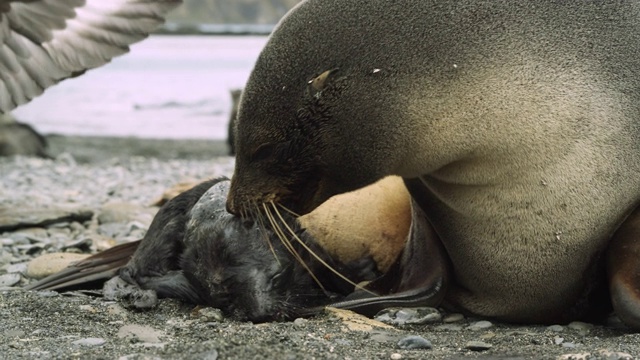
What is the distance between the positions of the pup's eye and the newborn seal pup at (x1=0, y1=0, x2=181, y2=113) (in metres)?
1.76

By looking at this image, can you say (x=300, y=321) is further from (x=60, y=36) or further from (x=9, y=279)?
(x=60, y=36)

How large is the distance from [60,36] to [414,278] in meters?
2.43

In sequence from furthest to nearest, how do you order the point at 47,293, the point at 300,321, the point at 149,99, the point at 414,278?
the point at 149,99 < the point at 47,293 < the point at 414,278 < the point at 300,321

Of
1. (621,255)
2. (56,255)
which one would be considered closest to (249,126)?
(621,255)

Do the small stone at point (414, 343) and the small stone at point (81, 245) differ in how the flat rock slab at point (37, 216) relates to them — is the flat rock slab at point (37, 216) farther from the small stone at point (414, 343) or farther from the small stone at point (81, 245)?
the small stone at point (414, 343)

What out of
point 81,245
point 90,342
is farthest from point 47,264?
point 90,342

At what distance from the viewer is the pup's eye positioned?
3.75 metres

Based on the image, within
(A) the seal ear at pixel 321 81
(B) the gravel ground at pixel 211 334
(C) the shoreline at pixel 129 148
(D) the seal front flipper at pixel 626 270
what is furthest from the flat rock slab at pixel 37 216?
(C) the shoreline at pixel 129 148

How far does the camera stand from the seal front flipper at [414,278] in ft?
13.8

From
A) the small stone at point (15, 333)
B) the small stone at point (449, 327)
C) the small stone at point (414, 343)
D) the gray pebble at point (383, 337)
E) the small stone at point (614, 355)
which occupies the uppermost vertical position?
the small stone at point (614, 355)

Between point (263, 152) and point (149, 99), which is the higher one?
point (263, 152)

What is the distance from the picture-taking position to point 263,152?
3777 mm

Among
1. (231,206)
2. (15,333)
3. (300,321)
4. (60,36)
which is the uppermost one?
(60,36)

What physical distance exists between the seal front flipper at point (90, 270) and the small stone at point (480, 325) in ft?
5.47
